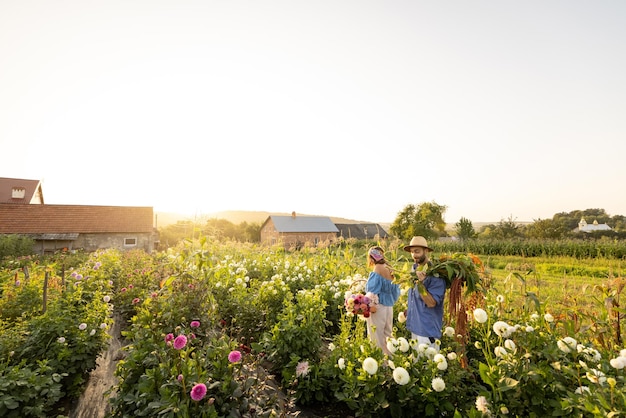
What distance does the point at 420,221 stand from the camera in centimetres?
4206

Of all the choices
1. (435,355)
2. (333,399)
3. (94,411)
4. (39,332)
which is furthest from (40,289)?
(435,355)

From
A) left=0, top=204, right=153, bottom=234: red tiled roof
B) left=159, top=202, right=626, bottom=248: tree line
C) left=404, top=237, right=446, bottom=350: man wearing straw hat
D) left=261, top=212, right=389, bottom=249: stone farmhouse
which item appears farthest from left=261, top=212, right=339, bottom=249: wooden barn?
left=404, top=237, right=446, bottom=350: man wearing straw hat

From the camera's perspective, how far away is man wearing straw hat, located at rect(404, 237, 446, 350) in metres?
3.13

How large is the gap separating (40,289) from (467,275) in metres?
5.74

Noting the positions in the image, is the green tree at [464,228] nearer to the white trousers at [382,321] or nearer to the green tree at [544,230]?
the green tree at [544,230]

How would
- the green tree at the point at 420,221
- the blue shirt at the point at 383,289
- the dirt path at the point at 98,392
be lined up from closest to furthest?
1. the dirt path at the point at 98,392
2. the blue shirt at the point at 383,289
3. the green tree at the point at 420,221

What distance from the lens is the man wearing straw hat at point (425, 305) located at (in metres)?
3.13

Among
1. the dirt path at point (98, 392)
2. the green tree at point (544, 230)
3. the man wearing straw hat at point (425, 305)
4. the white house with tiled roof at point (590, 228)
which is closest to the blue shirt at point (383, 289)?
the man wearing straw hat at point (425, 305)

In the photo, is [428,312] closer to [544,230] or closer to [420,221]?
[420,221]

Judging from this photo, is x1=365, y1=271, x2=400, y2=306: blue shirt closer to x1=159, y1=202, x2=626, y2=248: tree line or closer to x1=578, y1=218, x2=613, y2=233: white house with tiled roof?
x1=159, y1=202, x2=626, y2=248: tree line

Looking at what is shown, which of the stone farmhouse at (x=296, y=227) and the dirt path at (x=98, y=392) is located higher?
the stone farmhouse at (x=296, y=227)

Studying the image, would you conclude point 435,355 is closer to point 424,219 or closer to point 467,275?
point 467,275

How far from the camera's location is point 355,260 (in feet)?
24.2

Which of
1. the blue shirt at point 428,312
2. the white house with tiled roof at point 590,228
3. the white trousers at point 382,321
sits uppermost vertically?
the blue shirt at point 428,312
